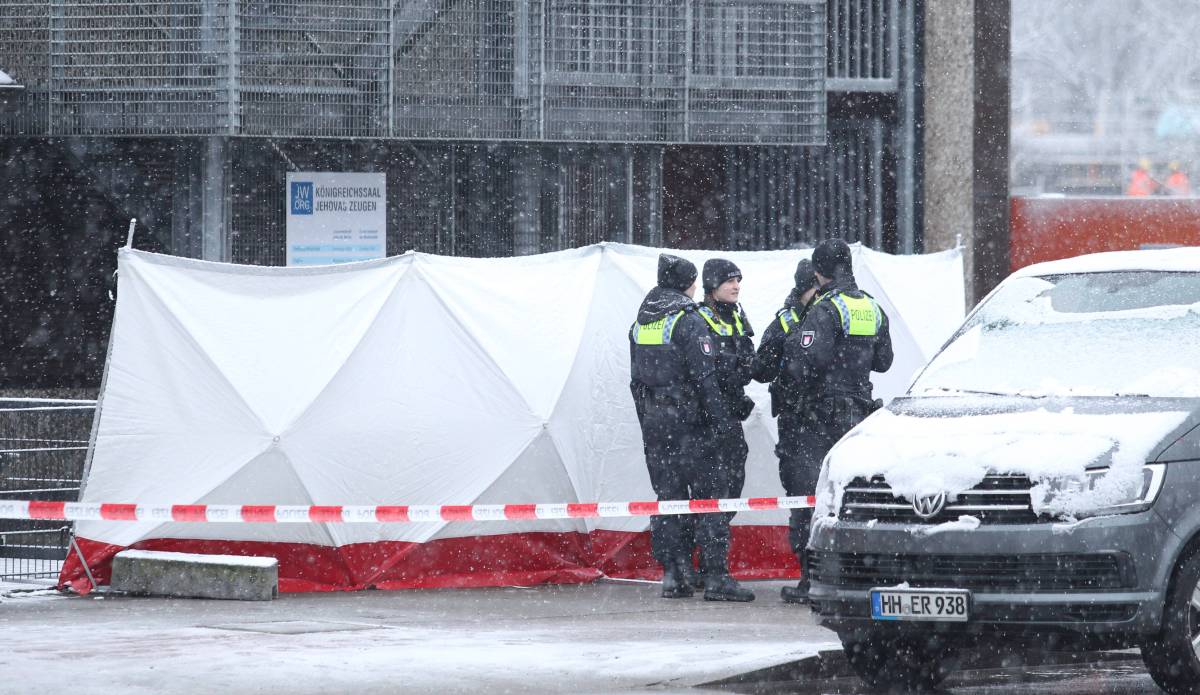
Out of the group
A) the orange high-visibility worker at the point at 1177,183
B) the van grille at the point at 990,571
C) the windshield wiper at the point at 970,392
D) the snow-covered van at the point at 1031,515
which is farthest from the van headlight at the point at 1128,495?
the orange high-visibility worker at the point at 1177,183

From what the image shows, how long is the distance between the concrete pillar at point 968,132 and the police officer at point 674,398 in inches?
320

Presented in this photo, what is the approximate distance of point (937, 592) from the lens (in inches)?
297

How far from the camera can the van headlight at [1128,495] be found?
7332 mm

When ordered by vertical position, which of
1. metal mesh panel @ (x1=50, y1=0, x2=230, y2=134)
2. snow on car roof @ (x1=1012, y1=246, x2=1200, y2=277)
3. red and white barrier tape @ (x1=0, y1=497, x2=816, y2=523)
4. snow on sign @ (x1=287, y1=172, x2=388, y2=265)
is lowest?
red and white barrier tape @ (x1=0, y1=497, x2=816, y2=523)

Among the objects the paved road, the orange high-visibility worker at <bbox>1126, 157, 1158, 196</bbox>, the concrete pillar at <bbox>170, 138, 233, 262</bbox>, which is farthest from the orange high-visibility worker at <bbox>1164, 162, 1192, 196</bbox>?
the paved road

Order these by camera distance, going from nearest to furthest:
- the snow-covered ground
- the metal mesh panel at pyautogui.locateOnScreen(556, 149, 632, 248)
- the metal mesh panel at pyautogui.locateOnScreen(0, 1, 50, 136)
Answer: the snow-covered ground < the metal mesh panel at pyautogui.locateOnScreen(0, 1, 50, 136) < the metal mesh panel at pyautogui.locateOnScreen(556, 149, 632, 248)

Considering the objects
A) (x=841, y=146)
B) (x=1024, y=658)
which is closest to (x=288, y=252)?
(x=841, y=146)

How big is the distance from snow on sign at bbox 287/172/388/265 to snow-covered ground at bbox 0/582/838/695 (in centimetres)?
571

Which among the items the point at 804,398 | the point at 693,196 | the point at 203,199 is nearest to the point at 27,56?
the point at 203,199

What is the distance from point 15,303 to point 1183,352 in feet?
38.8

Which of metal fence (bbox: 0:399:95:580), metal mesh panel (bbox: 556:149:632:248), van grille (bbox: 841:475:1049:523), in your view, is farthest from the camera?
metal mesh panel (bbox: 556:149:632:248)

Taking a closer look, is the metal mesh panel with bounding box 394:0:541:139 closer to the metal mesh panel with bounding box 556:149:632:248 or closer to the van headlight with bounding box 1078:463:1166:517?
the metal mesh panel with bounding box 556:149:632:248

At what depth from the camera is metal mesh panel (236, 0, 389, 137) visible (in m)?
16.0

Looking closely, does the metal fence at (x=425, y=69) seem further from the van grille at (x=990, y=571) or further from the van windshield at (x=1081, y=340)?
the van grille at (x=990, y=571)
